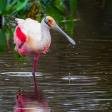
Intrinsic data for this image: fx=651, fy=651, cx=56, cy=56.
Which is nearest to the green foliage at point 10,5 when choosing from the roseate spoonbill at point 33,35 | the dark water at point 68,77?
the dark water at point 68,77

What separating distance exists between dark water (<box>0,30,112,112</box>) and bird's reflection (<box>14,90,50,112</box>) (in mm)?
62

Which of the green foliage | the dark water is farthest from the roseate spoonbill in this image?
the green foliage

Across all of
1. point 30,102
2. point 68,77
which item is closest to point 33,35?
point 68,77

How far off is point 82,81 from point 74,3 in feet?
9.45

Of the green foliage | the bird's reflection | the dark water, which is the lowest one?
the bird's reflection

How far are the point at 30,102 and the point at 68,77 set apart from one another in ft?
4.32

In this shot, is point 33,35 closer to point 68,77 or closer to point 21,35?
point 21,35

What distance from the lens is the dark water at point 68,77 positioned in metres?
6.84

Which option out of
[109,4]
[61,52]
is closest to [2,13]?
[61,52]

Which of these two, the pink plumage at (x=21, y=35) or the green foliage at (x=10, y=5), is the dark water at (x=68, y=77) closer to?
the pink plumage at (x=21, y=35)

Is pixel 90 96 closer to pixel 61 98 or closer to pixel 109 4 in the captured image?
pixel 61 98

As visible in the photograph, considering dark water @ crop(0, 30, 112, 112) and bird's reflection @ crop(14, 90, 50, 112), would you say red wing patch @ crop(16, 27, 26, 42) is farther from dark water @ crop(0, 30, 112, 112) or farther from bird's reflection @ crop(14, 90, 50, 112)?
bird's reflection @ crop(14, 90, 50, 112)

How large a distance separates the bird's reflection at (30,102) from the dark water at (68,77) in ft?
0.20

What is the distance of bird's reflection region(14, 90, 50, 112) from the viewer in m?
6.60
